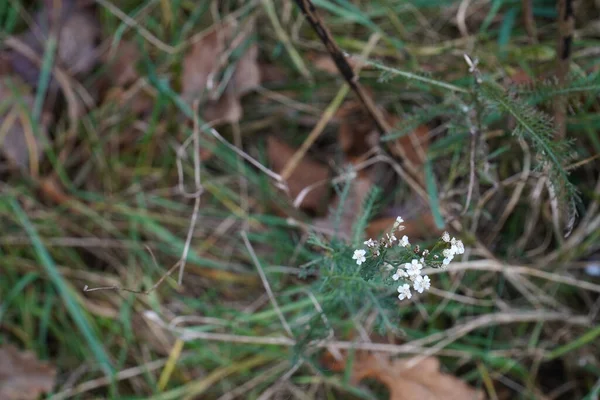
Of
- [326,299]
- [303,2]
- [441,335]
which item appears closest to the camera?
[303,2]

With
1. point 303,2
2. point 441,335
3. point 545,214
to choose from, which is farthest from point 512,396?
point 303,2

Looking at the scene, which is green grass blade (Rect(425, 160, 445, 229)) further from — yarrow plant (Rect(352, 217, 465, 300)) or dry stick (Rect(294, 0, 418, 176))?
yarrow plant (Rect(352, 217, 465, 300))

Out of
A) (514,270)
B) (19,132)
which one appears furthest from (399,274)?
(19,132)

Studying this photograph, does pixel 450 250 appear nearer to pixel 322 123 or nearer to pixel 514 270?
pixel 514 270

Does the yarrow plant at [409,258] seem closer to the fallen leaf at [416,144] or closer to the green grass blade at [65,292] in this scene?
the fallen leaf at [416,144]

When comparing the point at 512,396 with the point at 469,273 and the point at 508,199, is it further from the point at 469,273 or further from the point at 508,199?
the point at 508,199

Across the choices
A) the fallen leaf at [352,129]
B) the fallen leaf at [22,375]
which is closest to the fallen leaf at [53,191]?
the fallen leaf at [22,375]
